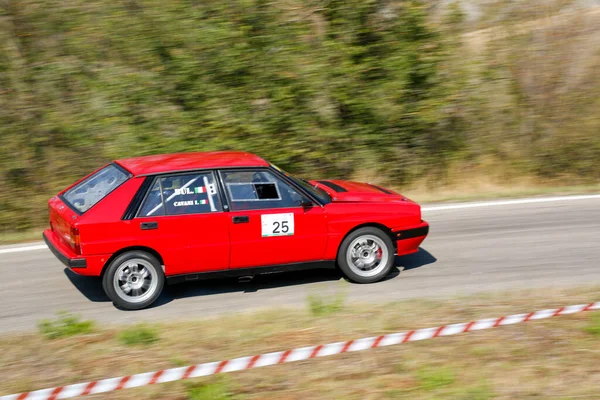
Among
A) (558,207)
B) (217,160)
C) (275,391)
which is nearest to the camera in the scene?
(275,391)

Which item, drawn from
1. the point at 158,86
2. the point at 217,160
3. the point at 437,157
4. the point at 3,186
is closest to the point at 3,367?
the point at 217,160

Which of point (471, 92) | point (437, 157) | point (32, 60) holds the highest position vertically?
point (32, 60)

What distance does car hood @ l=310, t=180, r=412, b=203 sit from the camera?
830 centimetres

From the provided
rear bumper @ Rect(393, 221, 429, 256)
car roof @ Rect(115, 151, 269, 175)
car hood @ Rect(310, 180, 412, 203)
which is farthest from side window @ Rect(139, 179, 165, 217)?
rear bumper @ Rect(393, 221, 429, 256)

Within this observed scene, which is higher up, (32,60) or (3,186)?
(32,60)

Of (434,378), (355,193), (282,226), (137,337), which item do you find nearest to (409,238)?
(355,193)

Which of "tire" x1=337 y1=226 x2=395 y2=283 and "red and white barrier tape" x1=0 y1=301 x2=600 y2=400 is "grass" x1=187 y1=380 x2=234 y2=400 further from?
"tire" x1=337 y1=226 x2=395 y2=283

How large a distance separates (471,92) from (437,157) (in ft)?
4.82

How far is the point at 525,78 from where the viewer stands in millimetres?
14914

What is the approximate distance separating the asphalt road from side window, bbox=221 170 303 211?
3.39 ft

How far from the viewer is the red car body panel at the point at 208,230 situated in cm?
731

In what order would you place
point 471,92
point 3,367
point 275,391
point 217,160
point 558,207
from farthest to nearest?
point 471,92
point 558,207
point 217,160
point 3,367
point 275,391

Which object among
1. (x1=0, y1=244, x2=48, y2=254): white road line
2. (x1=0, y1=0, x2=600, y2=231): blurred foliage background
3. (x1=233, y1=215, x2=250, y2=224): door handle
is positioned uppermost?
(x1=0, y1=0, x2=600, y2=231): blurred foliage background

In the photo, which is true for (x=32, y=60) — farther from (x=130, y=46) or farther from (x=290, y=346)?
(x=290, y=346)
